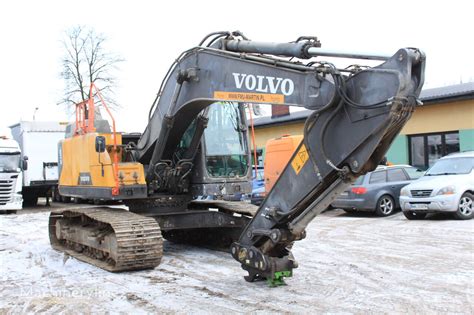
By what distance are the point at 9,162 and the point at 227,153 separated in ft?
46.1

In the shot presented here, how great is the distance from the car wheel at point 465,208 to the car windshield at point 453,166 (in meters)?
0.88

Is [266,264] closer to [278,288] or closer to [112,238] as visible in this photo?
[278,288]

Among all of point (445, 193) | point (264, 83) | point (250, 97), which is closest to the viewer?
point (264, 83)

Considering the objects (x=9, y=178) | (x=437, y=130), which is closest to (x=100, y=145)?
(x=9, y=178)

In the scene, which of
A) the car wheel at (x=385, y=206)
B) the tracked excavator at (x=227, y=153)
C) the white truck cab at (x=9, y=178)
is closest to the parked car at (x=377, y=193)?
the car wheel at (x=385, y=206)

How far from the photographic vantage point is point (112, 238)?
832 centimetres

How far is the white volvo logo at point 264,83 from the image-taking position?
5.93 m

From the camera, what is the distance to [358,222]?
1424 cm

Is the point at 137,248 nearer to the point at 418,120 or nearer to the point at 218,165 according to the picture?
the point at 218,165

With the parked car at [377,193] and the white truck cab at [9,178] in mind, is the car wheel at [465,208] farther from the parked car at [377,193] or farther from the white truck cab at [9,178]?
the white truck cab at [9,178]

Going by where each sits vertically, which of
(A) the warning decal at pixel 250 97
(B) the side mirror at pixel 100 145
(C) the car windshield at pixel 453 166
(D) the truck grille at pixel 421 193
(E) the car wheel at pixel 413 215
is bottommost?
(E) the car wheel at pixel 413 215

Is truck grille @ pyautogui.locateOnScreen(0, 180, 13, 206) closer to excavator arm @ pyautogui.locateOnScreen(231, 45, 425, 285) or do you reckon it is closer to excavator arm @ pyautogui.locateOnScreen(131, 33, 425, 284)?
excavator arm @ pyautogui.locateOnScreen(131, 33, 425, 284)

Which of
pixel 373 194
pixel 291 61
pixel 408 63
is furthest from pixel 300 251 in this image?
pixel 373 194

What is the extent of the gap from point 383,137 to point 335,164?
0.59m
